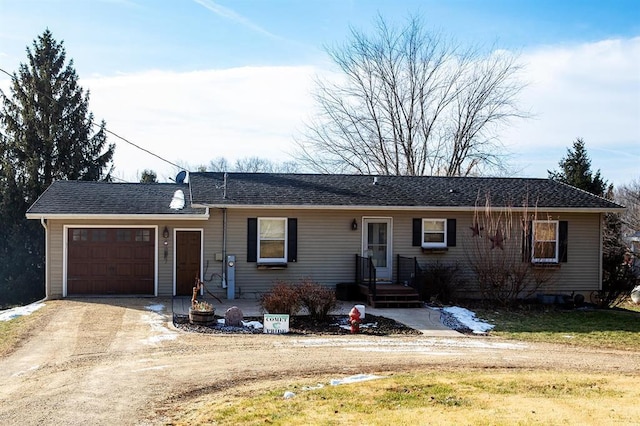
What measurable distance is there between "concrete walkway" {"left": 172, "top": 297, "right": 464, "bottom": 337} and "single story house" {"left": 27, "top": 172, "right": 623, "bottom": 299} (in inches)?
38.7

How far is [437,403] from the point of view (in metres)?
7.39

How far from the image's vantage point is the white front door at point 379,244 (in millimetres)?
18391

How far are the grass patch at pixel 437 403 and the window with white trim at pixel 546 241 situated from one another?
10.2 meters

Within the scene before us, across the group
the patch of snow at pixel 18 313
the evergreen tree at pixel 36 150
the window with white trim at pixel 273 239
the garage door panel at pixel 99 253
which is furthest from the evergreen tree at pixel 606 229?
the evergreen tree at pixel 36 150

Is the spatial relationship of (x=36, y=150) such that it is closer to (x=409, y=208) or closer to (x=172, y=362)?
(x=409, y=208)

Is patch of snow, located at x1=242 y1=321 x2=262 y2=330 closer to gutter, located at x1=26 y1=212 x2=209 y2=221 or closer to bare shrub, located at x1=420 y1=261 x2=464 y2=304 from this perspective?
gutter, located at x1=26 y1=212 x2=209 y2=221

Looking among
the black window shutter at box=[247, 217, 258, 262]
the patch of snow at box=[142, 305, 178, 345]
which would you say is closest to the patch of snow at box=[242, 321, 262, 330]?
the patch of snow at box=[142, 305, 178, 345]

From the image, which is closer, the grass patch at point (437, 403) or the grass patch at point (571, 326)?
the grass patch at point (437, 403)

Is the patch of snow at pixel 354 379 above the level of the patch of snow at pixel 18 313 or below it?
above

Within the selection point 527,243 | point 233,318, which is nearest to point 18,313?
point 233,318

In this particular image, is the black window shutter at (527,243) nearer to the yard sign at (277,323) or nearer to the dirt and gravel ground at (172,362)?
the dirt and gravel ground at (172,362)

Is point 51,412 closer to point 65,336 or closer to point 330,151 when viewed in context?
point 65,336

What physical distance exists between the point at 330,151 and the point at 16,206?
15413 millimetres

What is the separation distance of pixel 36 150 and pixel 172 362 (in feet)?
72.2
